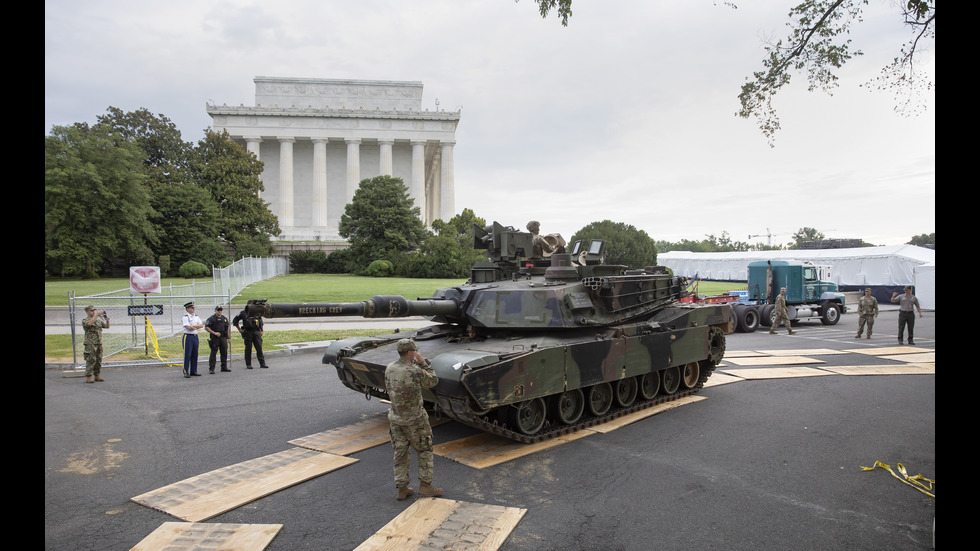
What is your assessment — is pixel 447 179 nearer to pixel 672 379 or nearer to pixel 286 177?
pixel 286 177

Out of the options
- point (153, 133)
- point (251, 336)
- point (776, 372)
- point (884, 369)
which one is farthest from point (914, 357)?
point (153, 133)

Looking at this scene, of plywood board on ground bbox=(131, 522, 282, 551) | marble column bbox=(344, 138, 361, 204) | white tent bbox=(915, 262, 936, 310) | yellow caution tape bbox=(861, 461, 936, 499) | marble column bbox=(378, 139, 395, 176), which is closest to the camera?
plywood board on ground bbox=(131, 522, 282, 551)

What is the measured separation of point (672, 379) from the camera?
10484mm

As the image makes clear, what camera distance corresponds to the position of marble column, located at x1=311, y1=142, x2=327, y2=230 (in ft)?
203

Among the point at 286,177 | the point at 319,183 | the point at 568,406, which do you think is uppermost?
the point at 286,177

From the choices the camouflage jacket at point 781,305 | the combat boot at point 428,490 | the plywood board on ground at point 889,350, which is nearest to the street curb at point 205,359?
the combat boot at point 428,490

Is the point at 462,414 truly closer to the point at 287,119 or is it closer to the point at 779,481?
the point at 779,481

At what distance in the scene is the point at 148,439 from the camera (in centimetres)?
806

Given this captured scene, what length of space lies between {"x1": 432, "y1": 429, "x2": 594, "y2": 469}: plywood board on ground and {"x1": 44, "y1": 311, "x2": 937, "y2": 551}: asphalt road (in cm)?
16

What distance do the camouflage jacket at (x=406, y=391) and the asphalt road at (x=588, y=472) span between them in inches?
34.0

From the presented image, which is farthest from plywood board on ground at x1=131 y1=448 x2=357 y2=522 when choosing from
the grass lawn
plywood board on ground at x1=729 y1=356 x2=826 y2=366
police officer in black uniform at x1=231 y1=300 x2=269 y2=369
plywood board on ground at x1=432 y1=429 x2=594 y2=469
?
plywood board on ground at x1=729 y1=356 x2=826 y2=366

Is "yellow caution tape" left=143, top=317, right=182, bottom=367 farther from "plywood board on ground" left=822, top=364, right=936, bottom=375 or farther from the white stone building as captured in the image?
the white stone building

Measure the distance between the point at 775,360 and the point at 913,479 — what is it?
825 centimetres
